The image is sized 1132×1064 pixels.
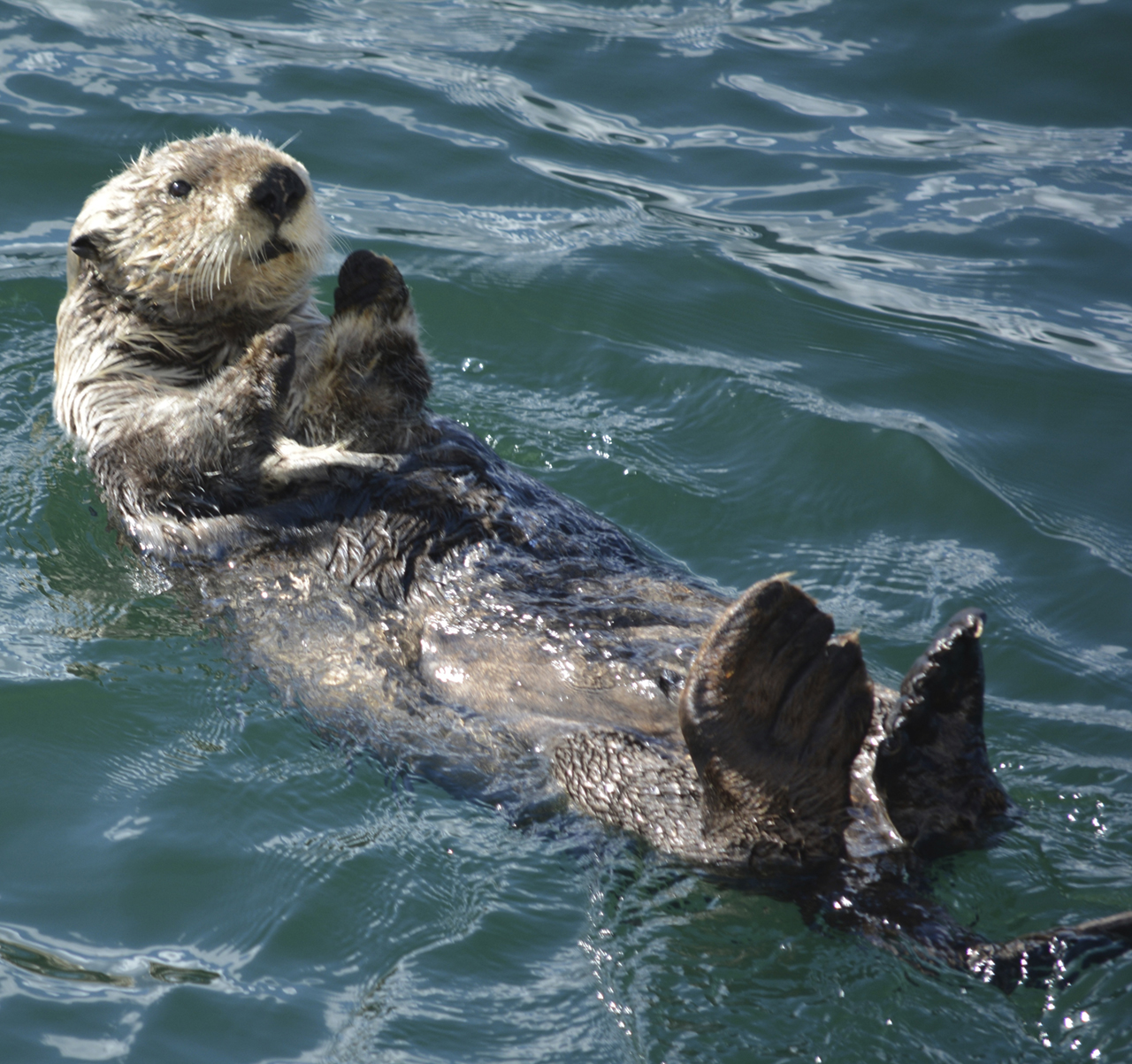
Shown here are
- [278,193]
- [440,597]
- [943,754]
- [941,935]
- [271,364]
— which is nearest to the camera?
[941,935]

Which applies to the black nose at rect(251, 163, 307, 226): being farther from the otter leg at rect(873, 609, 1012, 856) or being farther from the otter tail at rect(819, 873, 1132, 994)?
the otter tail at rect(819, 873, 1132, 994)

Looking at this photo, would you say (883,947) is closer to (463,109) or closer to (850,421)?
(850,421)

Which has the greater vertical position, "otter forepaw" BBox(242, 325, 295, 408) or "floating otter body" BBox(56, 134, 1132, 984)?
"otter forepaw" BBox(242, 325, 295, 408)

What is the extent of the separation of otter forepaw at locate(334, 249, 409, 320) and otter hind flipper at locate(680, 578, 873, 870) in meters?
1.76

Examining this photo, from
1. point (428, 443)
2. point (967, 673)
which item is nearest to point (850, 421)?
point (428, 443)

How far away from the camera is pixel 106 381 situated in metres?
3.97

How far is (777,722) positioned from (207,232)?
2375 millimetres

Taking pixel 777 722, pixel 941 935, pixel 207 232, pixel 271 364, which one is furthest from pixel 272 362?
pixel 941 935

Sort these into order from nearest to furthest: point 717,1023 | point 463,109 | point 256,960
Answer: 1. point 717,1023
2. point 256,960
3. point 463,109

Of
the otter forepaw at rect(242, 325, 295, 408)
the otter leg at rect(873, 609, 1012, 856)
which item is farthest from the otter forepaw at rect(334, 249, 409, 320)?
the otter leg at rect(873, 609, 1012, 856)

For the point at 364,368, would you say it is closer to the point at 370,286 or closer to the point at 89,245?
the point at 370,286

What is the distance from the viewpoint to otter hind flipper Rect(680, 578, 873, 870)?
8.43 feet

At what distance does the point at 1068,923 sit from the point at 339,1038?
5.58 feet

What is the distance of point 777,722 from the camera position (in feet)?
8.58
